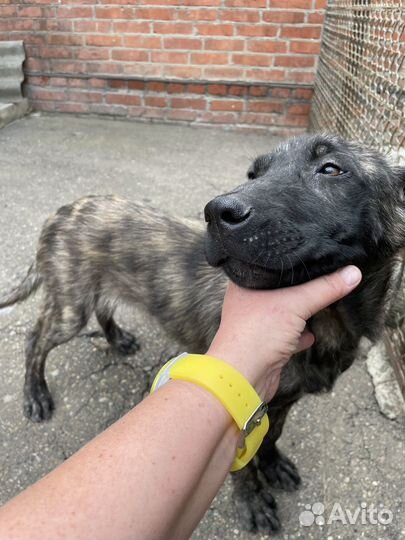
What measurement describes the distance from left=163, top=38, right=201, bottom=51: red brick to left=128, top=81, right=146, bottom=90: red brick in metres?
0.57

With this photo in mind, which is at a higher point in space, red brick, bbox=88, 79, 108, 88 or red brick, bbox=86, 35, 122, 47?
red brick, bbox=86, 35, 122, 47

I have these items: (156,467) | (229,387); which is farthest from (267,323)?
(156,467)

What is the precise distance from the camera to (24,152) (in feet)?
18.2

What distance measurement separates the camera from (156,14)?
5.72 m

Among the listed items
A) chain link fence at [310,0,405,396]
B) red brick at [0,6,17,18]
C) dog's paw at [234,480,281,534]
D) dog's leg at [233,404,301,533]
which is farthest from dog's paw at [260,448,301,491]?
red brick at [0,6,17,18]

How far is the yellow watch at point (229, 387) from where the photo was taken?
1.18 metres

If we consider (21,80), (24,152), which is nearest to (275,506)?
(24,152)

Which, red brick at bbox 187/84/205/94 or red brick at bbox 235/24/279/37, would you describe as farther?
red brick at bbox 187/84/205/94

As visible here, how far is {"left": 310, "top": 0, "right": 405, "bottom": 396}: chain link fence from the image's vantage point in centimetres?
272

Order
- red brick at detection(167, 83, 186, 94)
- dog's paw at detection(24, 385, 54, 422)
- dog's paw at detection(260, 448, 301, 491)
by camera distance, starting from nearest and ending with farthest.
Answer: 1. dog's paw at detection(260, 448, 301, 491)
2. dog's paw at detection(24, 385, 54, 422)
3. red brick at detection(167, 83, 186, 94)

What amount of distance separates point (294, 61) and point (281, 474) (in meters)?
5.01

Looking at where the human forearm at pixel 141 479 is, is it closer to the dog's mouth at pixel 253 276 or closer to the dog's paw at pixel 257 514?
the dog's mouth at pixel 253 276

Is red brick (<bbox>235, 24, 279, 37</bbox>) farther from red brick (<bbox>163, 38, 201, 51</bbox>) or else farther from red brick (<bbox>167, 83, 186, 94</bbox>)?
red brick (<bbox>167, 83, 186, 94</bbox>)

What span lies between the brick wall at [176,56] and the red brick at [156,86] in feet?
0.05
